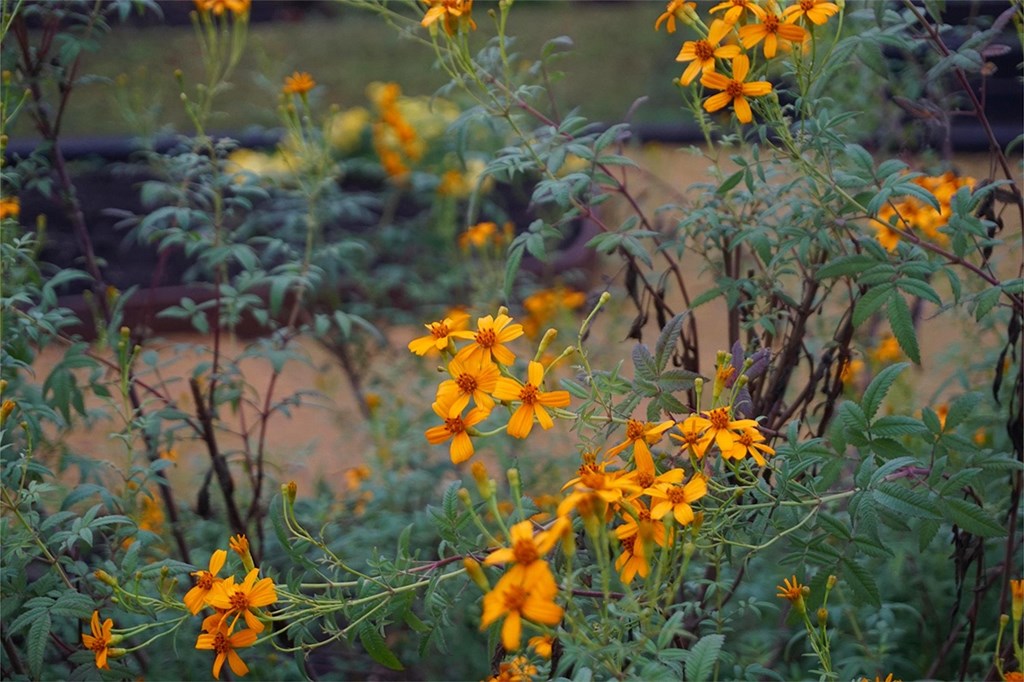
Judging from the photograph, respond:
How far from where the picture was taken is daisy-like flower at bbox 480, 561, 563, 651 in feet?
2.41

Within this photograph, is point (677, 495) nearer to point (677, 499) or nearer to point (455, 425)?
point (677, 499)

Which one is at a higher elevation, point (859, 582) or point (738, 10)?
point (738, 10)

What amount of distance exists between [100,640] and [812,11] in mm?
1041

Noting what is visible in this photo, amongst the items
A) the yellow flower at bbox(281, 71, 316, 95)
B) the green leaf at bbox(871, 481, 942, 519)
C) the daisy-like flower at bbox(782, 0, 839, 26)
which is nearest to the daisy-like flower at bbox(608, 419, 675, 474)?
the green leaf at bbox(871, 481, 942, 519)

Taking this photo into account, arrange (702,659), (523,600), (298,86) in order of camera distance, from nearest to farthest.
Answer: (523,600)
(702,659)
(298,86)

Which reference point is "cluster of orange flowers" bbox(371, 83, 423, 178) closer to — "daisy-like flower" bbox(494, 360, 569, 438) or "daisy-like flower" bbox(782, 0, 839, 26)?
"daisy-like flower" bbox(782, 0, 839, 26)

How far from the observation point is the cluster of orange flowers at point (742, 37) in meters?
1.11

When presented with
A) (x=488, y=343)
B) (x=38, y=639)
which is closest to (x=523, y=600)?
(x=488, y=343)

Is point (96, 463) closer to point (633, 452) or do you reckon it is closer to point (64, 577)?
point (64, 577)

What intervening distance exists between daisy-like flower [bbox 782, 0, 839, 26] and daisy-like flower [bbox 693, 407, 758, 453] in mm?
465

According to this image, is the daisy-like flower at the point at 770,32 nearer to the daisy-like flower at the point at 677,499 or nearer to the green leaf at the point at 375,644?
the daisy-like flower at the point at 677,499

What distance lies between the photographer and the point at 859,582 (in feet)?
3.61

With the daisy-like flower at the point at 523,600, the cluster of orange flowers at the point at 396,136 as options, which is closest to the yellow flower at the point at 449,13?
the daisy-like flower at the point at 523,600

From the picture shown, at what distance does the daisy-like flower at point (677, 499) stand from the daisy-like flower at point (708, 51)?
500 millimetres
